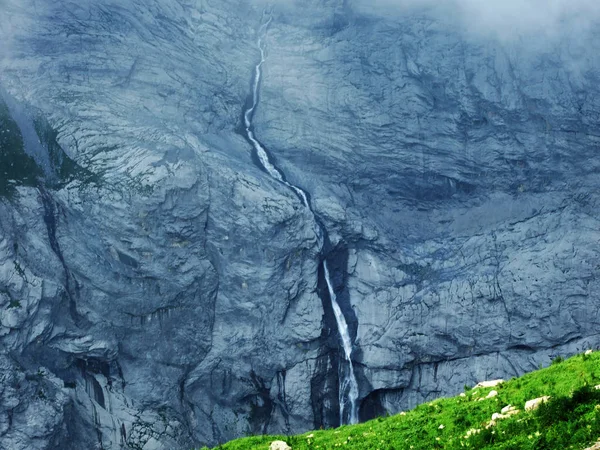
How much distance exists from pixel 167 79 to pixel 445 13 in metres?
24.9

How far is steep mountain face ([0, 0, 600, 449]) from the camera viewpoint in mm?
47375

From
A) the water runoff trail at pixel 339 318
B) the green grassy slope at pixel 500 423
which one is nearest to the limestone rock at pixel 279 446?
the green grassy slope at pixel 500 423

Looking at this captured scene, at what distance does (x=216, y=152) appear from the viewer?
172 feet

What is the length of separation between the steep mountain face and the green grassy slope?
2490 cm

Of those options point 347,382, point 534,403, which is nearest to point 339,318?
point 347,382

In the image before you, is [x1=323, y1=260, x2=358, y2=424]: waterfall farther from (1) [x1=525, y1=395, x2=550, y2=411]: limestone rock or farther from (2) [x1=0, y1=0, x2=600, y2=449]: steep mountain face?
(1) [x1=525, y1=395, x2=550, y2=411]: limestone rock

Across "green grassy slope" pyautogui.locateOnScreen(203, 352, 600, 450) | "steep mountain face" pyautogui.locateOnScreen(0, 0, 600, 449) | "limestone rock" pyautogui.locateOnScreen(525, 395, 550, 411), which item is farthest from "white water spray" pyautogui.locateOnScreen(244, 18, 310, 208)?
"limestone rock" pyautogui.locateOnScreen(525, 395, 550, 411)

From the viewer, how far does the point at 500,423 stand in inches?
682

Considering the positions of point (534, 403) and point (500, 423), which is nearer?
point (500, 423)

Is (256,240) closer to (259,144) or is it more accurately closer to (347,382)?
(259,144)

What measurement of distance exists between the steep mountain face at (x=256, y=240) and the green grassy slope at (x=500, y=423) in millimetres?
24896

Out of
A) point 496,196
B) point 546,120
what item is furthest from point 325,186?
point 546,120

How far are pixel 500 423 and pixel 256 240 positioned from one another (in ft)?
113

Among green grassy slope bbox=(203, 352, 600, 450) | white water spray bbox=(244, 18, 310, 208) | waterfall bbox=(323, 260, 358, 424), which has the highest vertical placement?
white water spray bbox=(244, 18, 310, 208)
